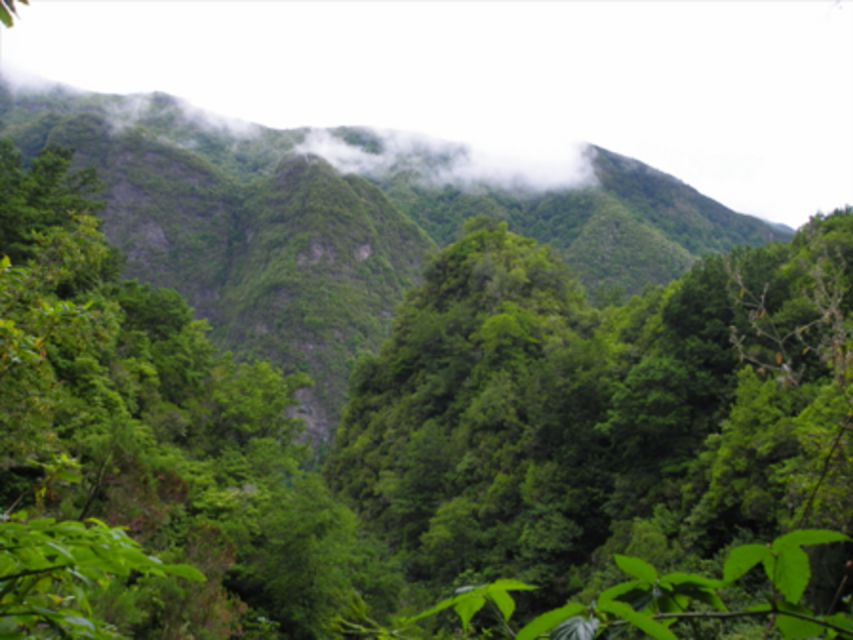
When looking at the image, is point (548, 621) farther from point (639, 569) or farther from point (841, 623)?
point (841, 623)

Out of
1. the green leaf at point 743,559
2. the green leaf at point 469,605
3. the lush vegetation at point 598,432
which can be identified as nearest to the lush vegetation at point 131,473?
the green leaf at point 469,605

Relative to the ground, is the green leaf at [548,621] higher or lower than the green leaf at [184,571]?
higher

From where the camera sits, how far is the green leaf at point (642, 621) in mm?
767

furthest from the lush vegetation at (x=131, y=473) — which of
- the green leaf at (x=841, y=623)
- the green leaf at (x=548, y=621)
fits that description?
the green leaf at (x=841, y=623)

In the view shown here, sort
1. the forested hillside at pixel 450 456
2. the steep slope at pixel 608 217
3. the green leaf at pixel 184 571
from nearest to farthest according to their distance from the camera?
the green leaf at pixel 184 571 < the forested hillside at pixel 450 456 < the steep slope at pixel 608 217

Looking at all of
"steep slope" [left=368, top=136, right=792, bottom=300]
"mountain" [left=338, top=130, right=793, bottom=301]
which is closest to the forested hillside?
"mountain" [left=338, top=130, right=793, bottom=301]

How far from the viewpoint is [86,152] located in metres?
112

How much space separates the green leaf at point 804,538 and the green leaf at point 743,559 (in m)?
0.02

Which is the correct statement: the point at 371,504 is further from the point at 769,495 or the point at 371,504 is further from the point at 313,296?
the point at 313,296

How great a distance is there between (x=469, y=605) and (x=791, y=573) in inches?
19.9

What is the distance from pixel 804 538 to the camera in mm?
801

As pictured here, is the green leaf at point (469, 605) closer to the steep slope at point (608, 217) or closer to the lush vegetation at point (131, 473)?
the lush vegetation at point (131, 473)

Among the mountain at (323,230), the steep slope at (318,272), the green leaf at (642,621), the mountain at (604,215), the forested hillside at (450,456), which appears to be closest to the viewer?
the green leaf at (642,621)

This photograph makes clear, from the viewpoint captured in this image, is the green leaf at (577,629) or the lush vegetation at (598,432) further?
the lush vegetation at (598,432)
